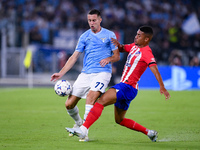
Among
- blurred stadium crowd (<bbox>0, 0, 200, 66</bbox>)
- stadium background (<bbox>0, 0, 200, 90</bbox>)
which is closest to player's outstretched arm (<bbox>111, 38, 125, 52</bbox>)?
stadium background (<bbox>0, 0, 200, 90</bbox>)

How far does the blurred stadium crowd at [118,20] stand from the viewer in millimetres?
26969

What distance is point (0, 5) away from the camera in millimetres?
28922

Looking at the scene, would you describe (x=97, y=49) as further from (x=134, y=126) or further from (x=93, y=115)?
(x=134, y=126)

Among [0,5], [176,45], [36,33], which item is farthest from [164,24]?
[0,5]

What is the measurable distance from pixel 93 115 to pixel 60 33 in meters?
21.3

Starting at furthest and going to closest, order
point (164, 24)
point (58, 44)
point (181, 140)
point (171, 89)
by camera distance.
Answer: point (164, 24) < point (58, 44) < point (171, 89) < point (181, 140)

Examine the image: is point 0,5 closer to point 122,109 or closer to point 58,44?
point 58,44

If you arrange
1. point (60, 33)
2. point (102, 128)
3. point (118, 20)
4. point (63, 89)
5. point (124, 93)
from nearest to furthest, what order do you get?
point (124, 93), point (63, 89), point (102, 128), point (60, 33), point (118, 20)

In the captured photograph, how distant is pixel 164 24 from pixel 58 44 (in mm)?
7931

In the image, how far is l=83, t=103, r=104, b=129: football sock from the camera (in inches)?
256

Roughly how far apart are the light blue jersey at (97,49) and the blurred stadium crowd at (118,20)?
1830 centimetres

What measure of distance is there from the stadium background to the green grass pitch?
40.9 feet

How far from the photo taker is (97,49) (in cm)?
730

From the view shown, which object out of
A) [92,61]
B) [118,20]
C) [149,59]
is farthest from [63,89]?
[118,20]
